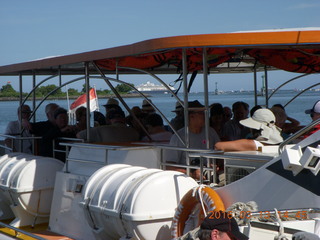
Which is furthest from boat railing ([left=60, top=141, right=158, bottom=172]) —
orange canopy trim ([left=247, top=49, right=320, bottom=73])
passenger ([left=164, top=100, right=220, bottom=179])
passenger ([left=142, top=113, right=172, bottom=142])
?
orange canopy trim ([left=247, top=49, right=320, bottom=73])

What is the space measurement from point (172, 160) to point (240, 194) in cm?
158

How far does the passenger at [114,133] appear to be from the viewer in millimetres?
8664

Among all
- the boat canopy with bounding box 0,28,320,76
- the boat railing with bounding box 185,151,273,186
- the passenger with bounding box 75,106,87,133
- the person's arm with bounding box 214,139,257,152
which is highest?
the boat canopy with bounding box 0,28,320,76

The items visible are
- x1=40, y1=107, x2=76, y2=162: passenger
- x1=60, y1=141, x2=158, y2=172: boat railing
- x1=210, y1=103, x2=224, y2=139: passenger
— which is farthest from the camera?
x1=40, y1=107, x2=76, y2=162: passenger

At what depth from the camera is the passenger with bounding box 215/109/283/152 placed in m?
6.11

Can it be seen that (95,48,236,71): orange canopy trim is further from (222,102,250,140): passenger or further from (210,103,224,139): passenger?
(222,102,250,140): passenger

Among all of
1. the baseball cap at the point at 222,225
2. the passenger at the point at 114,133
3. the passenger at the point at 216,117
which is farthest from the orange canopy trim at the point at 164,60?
the baseball cap at the point at 222,225

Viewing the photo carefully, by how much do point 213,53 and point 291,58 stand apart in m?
1.99

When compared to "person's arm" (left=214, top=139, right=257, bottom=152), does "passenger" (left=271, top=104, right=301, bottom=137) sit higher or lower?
higher

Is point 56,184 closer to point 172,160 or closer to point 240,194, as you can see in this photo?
point 172,160

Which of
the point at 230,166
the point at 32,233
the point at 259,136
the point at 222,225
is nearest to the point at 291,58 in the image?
the point at 259,136

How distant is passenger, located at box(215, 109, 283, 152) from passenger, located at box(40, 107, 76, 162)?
11.9 ft

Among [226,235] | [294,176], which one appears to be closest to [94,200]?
[294,176]

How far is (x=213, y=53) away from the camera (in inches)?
291
